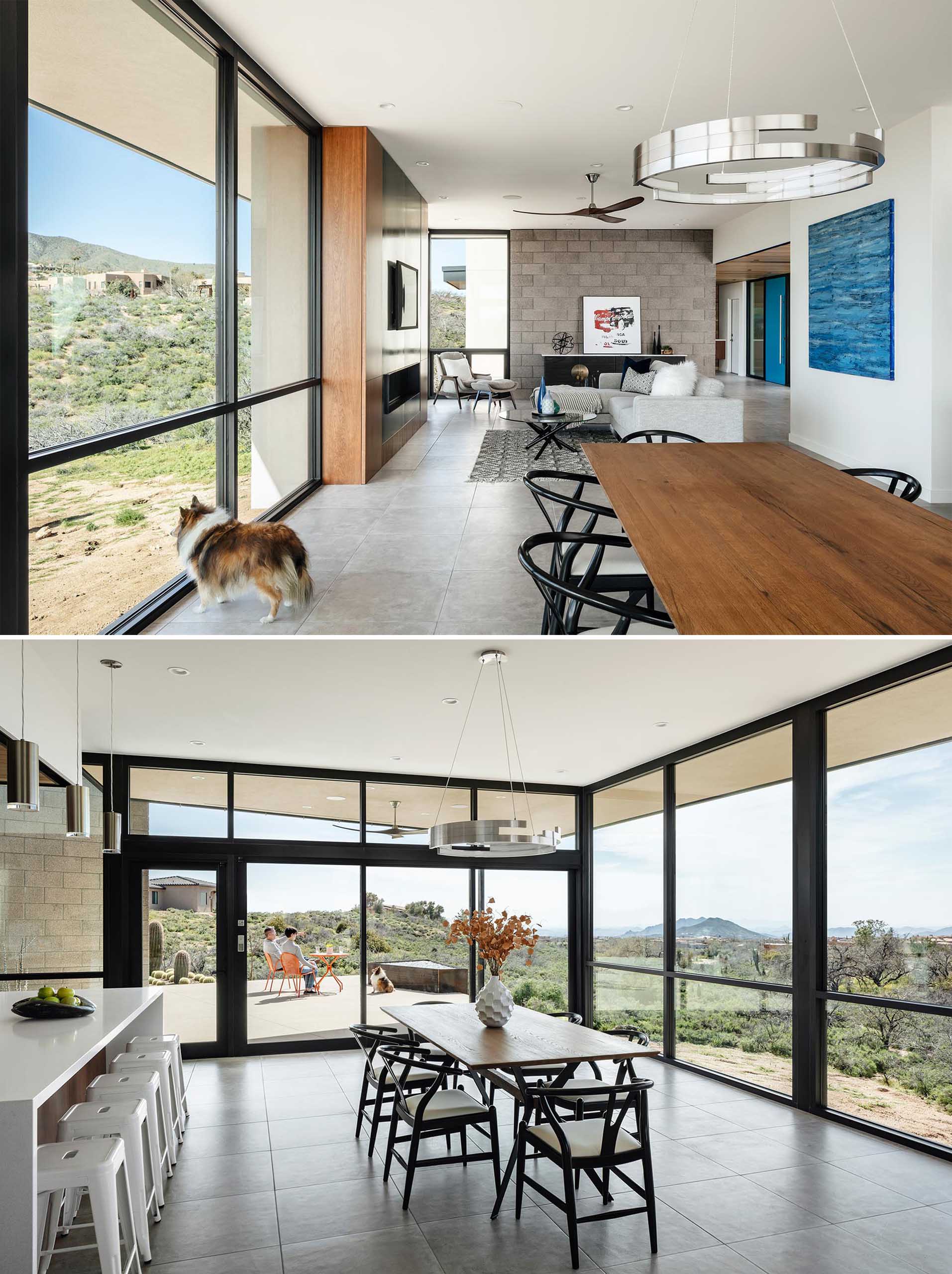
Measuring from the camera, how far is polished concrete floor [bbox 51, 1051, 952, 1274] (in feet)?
11.6

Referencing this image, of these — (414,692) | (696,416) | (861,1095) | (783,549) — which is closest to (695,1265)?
(861,1095)

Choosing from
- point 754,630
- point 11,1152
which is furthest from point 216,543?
point 754,630

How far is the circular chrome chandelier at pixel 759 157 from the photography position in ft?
9.86

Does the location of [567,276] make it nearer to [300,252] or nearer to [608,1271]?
[300,252]

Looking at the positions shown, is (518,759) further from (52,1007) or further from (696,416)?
(52,1007)

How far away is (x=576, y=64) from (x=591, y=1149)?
6106mm

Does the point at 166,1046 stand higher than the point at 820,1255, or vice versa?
the point at 166,1046

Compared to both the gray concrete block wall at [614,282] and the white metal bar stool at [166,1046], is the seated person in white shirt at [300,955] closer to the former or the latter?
the white metal bar stool at [166,1046]

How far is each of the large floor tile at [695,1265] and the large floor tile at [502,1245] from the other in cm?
13

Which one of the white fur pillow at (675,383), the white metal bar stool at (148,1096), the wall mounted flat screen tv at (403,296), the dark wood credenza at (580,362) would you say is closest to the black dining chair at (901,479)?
the white metal bar stool at (148,1096)

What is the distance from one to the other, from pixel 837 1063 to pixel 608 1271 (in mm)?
2559

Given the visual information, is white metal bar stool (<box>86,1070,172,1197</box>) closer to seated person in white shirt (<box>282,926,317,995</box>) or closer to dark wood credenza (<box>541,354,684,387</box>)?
seated person in white shirt (<box>282,926,317,995</box>)

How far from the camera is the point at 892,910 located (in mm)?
5199

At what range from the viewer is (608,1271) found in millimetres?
3449
